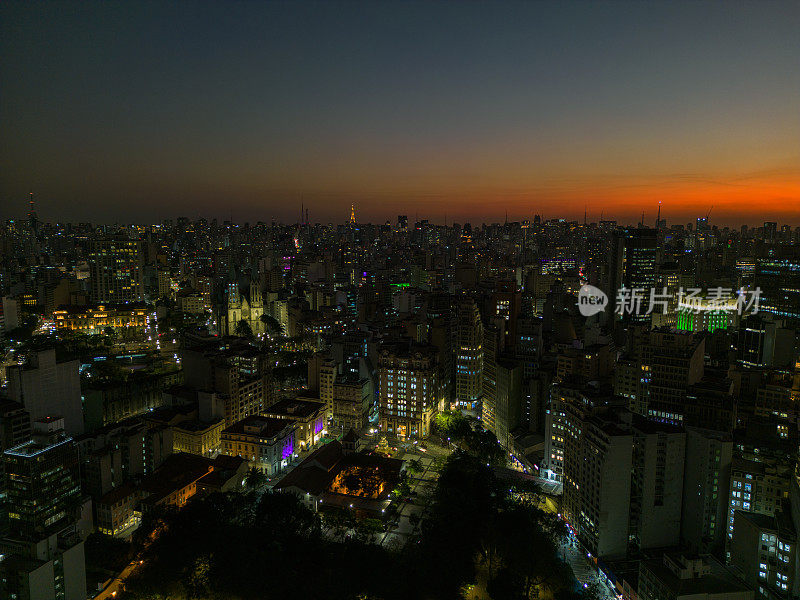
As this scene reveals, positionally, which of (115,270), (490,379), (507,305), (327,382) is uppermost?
(115,270)

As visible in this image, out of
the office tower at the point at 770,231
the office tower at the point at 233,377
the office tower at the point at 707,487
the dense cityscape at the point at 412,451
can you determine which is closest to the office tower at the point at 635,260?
the dense cityscape at the point at 412,451

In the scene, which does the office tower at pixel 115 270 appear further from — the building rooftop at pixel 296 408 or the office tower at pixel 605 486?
the office tower at pixel 605 486

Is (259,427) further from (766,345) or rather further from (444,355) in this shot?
(766,345)

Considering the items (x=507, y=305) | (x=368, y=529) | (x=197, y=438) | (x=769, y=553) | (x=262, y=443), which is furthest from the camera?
(x=507, y=305)

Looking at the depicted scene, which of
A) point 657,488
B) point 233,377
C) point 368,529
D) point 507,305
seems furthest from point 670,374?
point 233,377

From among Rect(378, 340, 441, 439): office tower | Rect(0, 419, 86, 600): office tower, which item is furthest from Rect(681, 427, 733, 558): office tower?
Rect(0, 419, 86, 600): office tower

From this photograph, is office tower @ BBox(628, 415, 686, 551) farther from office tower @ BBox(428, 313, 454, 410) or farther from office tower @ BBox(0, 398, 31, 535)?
office tower @ BBox(0, 398, 31, 535)
